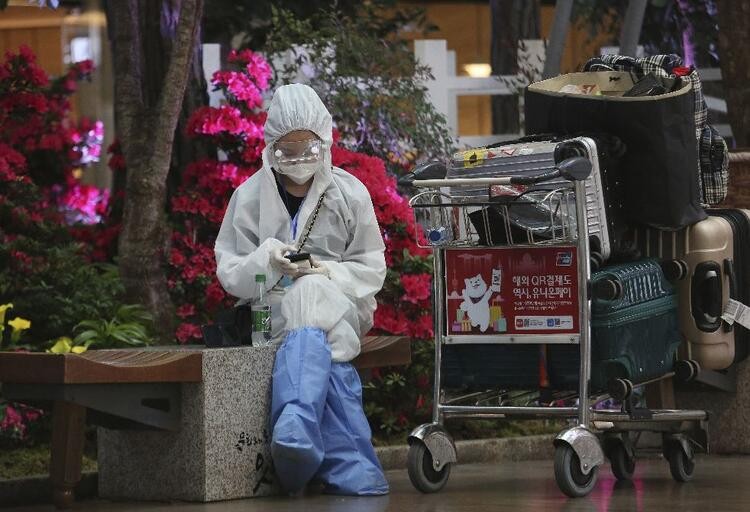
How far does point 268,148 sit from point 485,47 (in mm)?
13345

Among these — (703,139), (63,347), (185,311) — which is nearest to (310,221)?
(63,347)

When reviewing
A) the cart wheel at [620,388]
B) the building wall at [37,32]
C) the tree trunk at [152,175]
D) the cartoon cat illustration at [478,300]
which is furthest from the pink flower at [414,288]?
the building wall at [37,32]

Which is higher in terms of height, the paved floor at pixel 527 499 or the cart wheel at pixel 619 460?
the cart wheel at pixel 619 460

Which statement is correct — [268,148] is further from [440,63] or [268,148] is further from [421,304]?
[440,63]

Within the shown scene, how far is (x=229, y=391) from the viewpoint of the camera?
25.2 ft

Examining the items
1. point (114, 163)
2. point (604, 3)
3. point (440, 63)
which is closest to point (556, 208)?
point (114, 163)

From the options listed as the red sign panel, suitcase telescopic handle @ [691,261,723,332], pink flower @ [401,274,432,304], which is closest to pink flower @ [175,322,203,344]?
pink flower @ [401,274,432,304]

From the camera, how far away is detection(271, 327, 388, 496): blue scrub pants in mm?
7591

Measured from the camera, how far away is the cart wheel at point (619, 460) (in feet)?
27.2

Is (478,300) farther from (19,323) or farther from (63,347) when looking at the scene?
(19,323)

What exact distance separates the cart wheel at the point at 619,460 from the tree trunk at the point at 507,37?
22.0ft

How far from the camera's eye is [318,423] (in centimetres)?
767

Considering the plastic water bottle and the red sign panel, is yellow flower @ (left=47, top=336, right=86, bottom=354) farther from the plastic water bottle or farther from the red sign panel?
the red sign panel

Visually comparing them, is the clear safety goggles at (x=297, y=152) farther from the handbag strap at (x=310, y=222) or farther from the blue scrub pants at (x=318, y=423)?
the blue scrub pants at (x=318, y=423)
